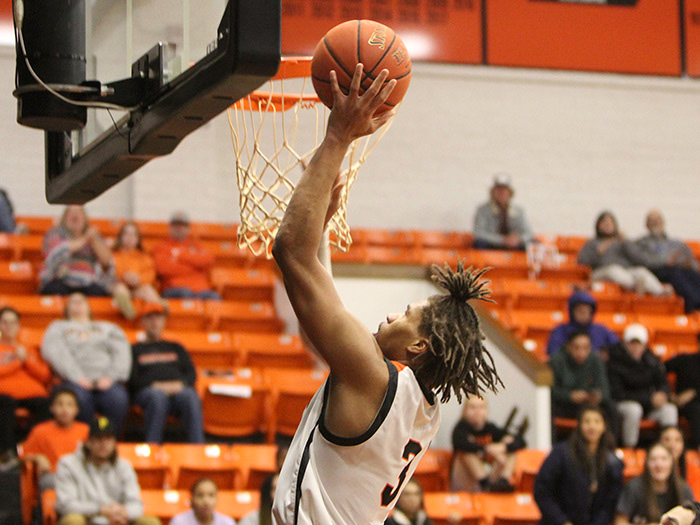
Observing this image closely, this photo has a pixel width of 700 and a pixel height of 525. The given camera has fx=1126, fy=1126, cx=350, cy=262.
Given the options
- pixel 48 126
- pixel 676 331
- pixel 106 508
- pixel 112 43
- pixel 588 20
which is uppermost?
pixel 588 20

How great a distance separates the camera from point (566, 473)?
685 centimetres

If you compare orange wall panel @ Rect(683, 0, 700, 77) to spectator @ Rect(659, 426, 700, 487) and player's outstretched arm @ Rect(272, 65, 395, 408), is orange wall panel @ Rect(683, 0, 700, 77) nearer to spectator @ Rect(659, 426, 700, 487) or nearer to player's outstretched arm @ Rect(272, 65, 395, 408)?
spectator @ Rect(659, 426, 700, 487)

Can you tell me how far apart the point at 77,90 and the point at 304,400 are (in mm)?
4946

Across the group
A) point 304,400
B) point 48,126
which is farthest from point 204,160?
point 48,126

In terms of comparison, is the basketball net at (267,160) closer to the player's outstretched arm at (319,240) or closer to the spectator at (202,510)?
the player's outstretched arm at (319,240)

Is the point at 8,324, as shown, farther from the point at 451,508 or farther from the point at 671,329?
the point at 671,329

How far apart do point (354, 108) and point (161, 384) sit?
5.09m

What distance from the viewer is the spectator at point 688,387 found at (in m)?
8.27

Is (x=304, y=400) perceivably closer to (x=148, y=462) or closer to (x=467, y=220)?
(x=148, y=462)

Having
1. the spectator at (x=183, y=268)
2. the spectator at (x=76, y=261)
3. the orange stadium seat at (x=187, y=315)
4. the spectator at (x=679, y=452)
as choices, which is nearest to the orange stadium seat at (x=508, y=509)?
the spectator at (x=679, y=452)

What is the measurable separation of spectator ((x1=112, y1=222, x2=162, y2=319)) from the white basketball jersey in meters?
5.89

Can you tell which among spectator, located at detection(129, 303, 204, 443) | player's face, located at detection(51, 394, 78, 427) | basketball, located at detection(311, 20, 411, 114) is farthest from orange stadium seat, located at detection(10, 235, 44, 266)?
basketball, located at detection(311, 20, 411, 114)

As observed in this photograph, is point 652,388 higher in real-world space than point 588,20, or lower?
lower

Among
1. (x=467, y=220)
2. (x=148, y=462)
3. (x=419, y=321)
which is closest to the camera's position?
(x=419, y=321)
